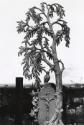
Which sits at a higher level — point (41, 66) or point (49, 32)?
point (49, 32)

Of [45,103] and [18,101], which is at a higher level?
[18,101]

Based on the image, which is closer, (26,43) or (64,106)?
(26,43)

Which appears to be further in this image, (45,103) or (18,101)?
(18,101)

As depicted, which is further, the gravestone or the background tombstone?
the background tombstone

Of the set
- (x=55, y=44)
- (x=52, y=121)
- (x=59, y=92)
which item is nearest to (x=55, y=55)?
(x=55, y=44)

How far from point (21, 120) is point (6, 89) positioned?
1.88 meters

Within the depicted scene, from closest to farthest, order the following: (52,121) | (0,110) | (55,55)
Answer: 1. (52,121)
2. (55,55)
3. (0,110)

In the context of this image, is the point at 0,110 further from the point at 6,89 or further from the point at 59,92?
the point at 59,92

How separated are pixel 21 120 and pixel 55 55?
180 inches

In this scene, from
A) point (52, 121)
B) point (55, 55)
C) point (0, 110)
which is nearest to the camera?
point (52, 121)

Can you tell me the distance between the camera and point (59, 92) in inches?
658

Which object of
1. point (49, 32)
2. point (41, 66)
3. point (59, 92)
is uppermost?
point (49, 32)

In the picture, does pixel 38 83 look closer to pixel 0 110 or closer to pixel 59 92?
pixel 59 92

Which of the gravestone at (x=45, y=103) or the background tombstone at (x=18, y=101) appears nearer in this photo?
the gravestone at (x=45, y=103)
